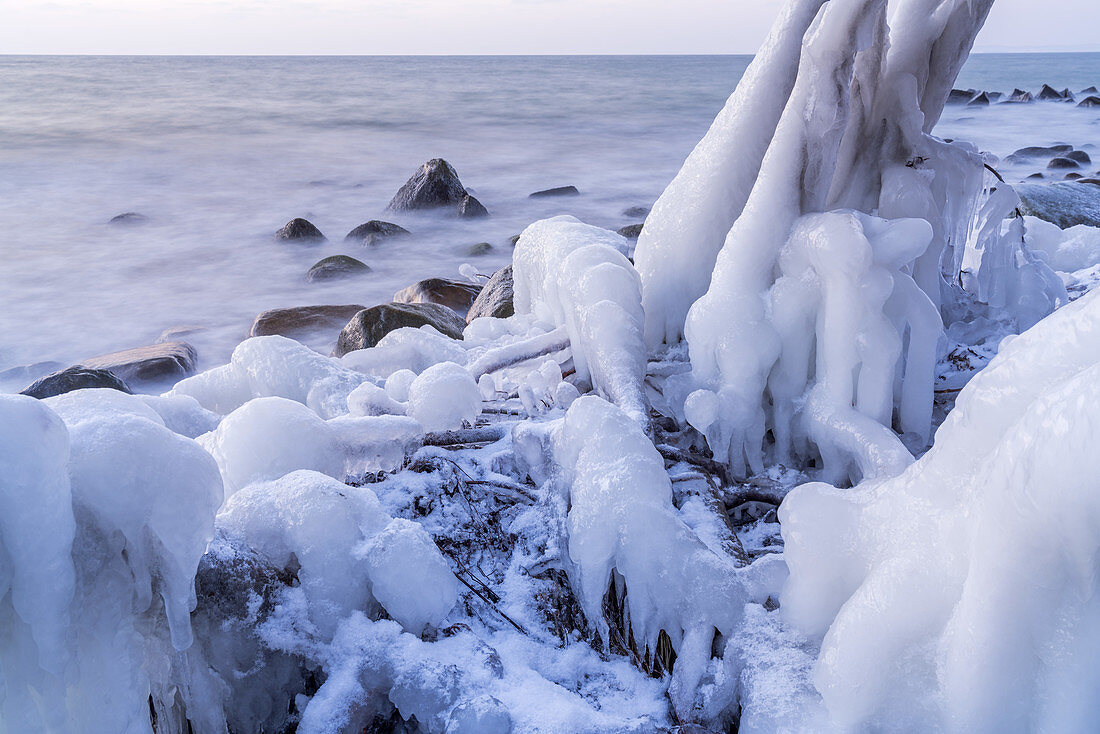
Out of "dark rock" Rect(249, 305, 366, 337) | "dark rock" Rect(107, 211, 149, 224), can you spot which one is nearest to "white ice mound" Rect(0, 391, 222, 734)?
"dark rock" Rect(249, 305, 366, 337)

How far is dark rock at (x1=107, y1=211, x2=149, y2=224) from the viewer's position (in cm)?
1227

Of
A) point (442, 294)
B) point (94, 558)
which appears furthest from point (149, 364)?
point (94, 558)

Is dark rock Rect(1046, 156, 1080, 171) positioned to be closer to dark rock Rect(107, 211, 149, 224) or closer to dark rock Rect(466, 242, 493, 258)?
dark rock Rect(466, 242, 493, 258)

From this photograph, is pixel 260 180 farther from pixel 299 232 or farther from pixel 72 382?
pixel 72 382

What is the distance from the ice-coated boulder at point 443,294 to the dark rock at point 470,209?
4192mm

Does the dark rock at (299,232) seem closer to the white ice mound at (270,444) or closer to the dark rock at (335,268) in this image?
the dark rock at (335,268)

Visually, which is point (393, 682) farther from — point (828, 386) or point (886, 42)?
point (886, 42)

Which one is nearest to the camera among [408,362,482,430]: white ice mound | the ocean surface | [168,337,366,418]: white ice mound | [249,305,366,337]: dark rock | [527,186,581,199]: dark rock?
[408,362,482,430]: white ice mound

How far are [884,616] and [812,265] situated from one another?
60.2 inches

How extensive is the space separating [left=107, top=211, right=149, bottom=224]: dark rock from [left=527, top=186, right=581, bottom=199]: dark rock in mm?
6124

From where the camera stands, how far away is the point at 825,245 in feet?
8.87

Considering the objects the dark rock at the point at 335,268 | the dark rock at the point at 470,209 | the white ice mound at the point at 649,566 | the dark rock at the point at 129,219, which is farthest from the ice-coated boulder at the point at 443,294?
the dark rock at the point at 129,219

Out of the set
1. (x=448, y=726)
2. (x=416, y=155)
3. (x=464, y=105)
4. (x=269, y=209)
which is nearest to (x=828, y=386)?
(x=448, y=726)

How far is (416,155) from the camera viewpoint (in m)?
19.2
